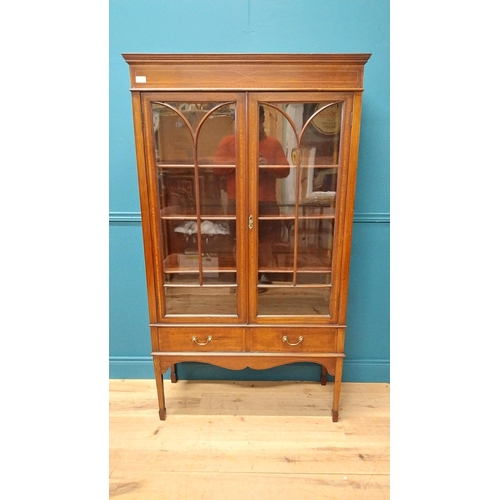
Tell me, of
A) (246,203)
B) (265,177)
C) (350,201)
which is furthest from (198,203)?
(350,201)


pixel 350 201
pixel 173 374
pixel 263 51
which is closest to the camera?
pixel 350 201

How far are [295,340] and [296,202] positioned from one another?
682 millimetres

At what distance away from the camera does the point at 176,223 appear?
1638 millimetres

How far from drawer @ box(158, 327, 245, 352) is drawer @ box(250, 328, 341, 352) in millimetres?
83

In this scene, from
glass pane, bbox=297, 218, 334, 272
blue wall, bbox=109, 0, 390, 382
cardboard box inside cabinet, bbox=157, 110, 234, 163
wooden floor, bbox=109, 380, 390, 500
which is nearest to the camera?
wooden floor, bbox=109, 380, 390, 500

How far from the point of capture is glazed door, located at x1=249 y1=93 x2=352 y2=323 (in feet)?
4.93

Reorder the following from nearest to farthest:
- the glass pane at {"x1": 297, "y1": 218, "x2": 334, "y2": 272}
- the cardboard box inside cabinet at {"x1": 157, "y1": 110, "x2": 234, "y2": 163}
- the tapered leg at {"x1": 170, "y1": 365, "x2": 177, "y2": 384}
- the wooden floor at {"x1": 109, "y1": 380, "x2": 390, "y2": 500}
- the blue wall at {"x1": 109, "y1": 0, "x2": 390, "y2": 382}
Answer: the wooden floor at {"x1": 109, "y1": 380, "x2": 390, "y2": 500} → the cardboard box inside cabinet at {"x1": 157, "y1": 110, "x2": 234, "y2": 163} → the glass pane at {"x1": 297, "y1": 218, "x2": 334, "y2": 272} → the blue wall at {"x1": 109, "y1": 0, "x2": 390, "y2": 382} → the tapered leg at {"x1": 170, "y1": 365, "x2": 177, "y2": 384}

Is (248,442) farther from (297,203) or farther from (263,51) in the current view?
(263,51)

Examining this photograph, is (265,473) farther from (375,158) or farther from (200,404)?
(375,158)

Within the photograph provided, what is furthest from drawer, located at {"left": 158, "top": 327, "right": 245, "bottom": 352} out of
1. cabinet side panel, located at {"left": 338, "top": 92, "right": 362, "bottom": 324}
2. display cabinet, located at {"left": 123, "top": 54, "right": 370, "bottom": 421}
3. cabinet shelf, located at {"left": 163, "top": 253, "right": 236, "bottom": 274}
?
cabinet side panel, located at {"left": 338, "top": 92, "right": 362, "bottom": 324}

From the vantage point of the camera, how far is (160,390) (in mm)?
1734

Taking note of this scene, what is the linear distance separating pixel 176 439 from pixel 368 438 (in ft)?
3.10

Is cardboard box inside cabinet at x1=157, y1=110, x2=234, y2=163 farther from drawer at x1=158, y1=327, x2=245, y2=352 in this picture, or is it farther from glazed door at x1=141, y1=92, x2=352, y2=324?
drawer at x1=158, y1=327, x2=245, y2=352

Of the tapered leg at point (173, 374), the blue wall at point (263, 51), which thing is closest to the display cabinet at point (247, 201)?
the tapered leg at point (173, 374)
